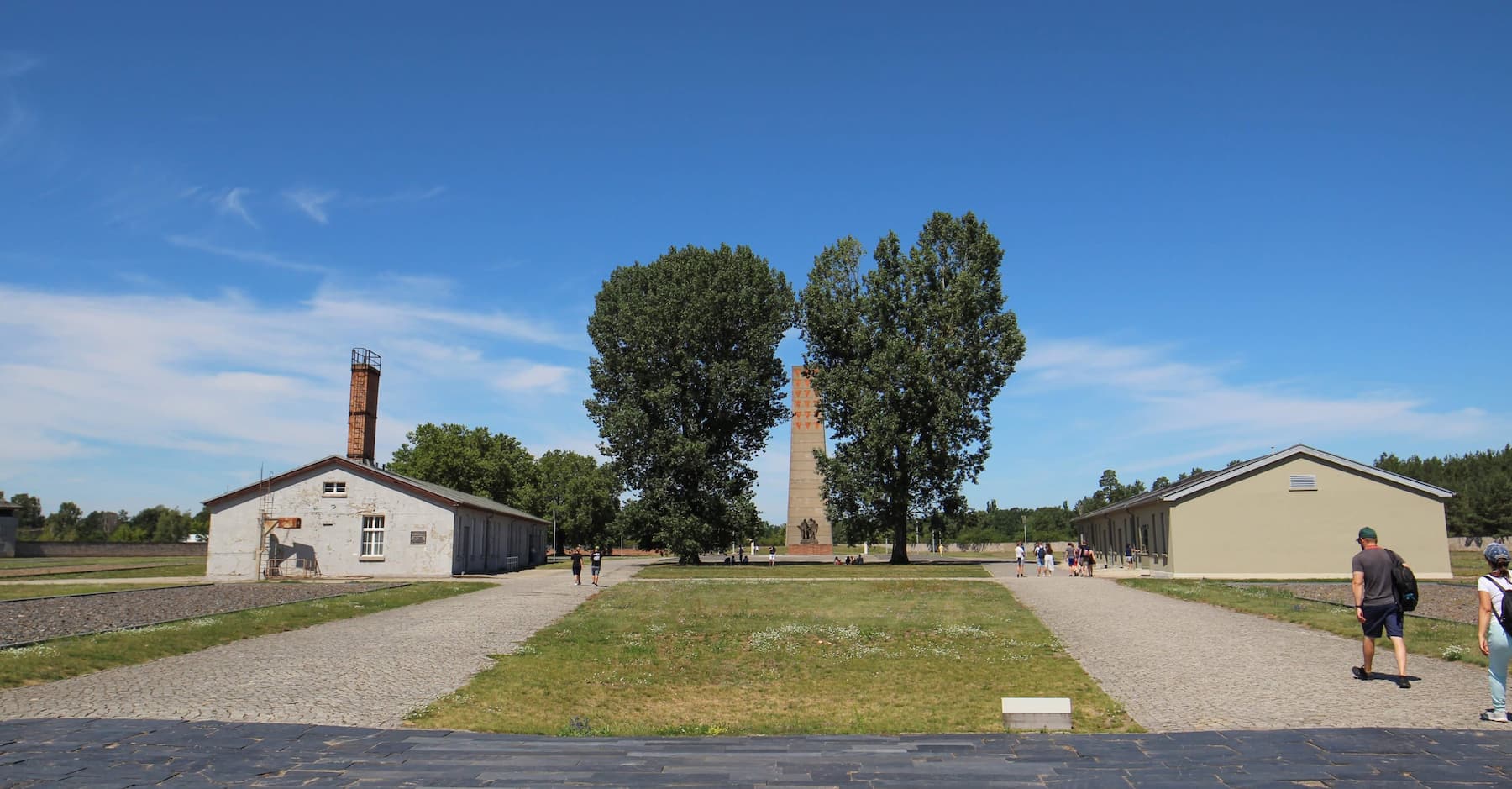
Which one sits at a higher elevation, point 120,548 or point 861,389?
point 861,389

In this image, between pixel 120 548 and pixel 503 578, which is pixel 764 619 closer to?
pixel 503 578

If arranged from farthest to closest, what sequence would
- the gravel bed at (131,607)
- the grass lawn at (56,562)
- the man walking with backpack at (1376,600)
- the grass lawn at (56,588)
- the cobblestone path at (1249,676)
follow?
the grass lawn at (56,562) → the grass lawn at (56,588) → the gravel bed at (131,607) → the man walking with backpack at (1376,600) → the cobblestone path at (1249,676)

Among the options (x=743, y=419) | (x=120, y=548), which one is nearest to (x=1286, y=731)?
(x=743, y=419)

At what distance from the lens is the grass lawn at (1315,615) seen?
14.3 meters

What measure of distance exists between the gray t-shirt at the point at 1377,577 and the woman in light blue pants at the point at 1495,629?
5.66 feet

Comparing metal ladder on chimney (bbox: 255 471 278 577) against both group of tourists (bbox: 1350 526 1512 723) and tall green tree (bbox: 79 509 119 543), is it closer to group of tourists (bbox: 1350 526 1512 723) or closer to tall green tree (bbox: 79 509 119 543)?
group of tourists (bbox: 1350 526 1512 723)

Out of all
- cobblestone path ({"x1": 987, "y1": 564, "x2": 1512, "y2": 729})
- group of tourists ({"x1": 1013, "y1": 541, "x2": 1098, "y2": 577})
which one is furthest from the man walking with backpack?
group of tourists ({"x1": 1013, "y1": 541, "x2": 1098, "y2": 577})

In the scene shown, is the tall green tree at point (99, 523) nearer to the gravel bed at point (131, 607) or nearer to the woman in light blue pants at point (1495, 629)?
the gravel bed at point (131, 607)

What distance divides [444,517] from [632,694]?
98.0 ft

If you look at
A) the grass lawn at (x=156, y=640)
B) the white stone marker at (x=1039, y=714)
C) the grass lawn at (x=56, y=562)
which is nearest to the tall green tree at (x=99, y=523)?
the grass lawn at (x=56, y=562)

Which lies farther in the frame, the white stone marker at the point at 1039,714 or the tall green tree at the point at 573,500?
the tall green tree at the point at 573,500

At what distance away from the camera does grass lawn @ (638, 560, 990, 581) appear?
126 ft

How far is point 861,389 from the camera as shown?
153 feet

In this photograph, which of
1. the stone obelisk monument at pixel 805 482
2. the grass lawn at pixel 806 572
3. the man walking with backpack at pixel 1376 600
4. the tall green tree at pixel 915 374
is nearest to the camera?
the man walking with backpack at pixel 1376 600
